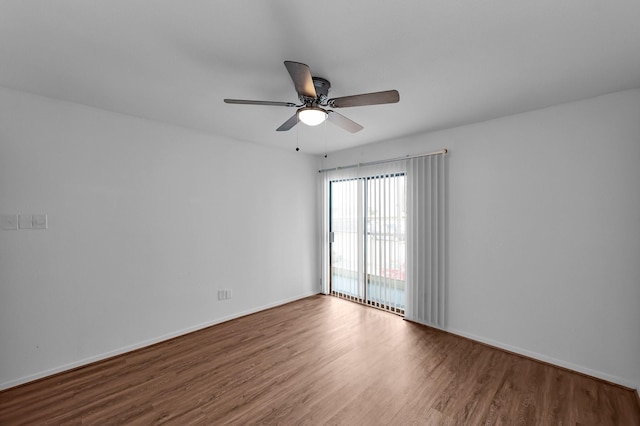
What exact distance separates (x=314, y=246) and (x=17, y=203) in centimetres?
377

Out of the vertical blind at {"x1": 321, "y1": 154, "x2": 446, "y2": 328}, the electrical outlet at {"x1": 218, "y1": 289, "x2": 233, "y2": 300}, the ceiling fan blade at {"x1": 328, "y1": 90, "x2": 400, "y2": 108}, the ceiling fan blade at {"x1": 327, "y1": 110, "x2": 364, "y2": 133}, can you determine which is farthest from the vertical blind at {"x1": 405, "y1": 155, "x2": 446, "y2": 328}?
the electrical outlet at {"x1": 218, "y1": 289, "x2": 233, "y2": 300}

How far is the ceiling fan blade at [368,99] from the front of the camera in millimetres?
1841

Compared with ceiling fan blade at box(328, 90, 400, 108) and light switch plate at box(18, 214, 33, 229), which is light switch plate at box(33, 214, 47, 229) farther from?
ceiling fan blade at box(328, 90, 400, 108)

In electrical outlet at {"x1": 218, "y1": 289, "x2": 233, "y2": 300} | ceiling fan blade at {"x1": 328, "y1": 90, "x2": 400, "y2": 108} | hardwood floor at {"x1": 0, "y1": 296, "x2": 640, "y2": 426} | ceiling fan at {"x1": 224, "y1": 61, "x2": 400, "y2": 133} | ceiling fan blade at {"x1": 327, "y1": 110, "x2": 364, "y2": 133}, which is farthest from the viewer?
electrical outlet at {"x1": 218, "y1": 289, "x2": 233, "y2": 300}

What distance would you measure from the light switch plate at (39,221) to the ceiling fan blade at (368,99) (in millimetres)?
2830

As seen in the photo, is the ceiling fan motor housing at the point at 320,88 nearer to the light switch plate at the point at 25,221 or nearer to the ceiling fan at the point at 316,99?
the ceiling fan at the point at 316,99

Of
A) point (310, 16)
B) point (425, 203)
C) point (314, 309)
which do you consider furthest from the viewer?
point (314, 309)

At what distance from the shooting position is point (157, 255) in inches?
126

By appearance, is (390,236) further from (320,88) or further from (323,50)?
(323,50)

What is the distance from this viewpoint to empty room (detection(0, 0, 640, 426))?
1.69m

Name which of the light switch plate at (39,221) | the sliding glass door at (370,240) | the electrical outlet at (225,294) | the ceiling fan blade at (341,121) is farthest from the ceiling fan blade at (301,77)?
the electrical outlet at (225,294)

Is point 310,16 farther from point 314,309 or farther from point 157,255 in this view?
point 314,309

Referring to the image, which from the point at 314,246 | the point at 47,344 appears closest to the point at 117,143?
the point at 47,344

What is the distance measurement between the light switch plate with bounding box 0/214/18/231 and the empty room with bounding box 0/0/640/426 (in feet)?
0.03
